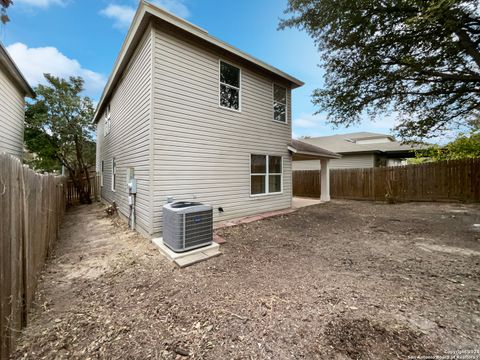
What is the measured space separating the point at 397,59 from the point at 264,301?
27.8 ft

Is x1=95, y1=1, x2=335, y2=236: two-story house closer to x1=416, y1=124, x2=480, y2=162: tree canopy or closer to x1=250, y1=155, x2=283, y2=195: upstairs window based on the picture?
x1=250, y1=155, x2=283, y2=195: upstairs window

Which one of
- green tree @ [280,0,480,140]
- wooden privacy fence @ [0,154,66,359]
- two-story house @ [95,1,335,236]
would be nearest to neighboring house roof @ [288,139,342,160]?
two-story house @ [95,1,335,236]

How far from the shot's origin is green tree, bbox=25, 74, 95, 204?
396 inches

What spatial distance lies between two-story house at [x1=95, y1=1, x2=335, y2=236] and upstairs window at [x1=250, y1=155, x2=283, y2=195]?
0.12 feet

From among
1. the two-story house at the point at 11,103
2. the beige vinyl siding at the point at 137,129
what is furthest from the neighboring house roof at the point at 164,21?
the two-story house at the point at 11,103

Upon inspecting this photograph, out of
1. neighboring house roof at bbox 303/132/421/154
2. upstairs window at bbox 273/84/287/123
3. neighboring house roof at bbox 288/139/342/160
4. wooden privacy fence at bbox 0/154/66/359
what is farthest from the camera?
neighboring house roof at bbox 303/132/421/154

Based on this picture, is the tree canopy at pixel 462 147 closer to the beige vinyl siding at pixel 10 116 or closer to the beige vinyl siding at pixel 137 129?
the beige vinyl siding at pixel 137 129

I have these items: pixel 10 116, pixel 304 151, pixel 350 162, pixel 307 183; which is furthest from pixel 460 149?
pixel 10 116

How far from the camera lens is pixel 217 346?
193 cm

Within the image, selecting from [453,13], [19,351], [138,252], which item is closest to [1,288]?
[19,351]

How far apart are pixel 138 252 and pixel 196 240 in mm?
1264

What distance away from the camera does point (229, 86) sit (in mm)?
6469

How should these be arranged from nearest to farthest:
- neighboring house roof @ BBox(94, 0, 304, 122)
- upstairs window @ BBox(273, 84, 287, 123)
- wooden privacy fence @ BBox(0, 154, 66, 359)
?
wooden privacy fence @ BBox(0, 154, 66, 359), neighboring house roof @ BBox(94, 0, 304, 122), upstairs window @ BBox(273, 84, 287, 123)

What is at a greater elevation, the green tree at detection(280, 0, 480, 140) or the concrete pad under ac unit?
the green tree at detection(280, 0, 480, 140)
